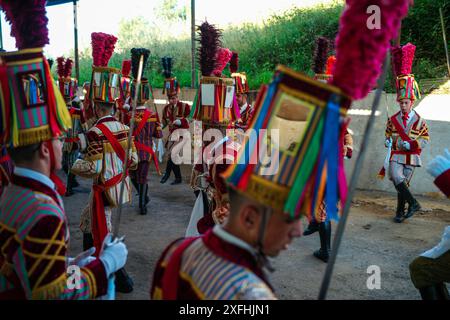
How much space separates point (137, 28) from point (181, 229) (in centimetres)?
1460

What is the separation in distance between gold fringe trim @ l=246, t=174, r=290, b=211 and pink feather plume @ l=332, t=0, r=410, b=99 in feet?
1.34

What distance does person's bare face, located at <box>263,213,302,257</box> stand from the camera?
1608mm

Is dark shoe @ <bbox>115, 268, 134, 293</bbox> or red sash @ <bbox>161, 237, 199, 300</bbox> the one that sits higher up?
red sash @ <bbox>161, 237, 199, 300</bbox>

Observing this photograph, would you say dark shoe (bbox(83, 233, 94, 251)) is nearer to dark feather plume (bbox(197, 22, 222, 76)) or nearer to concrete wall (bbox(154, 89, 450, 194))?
dark feather plume (bbox(197, 22, 222, 76))

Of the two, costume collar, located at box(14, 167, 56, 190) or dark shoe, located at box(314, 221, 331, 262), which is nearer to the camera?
costume collar, located at box(14, 167, 56, 190)

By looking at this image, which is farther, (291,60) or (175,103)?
(291,60)

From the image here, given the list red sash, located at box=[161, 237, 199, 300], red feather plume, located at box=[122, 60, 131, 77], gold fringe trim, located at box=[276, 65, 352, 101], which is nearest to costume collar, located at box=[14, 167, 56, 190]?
red sash, located at box=[161, 237, 199, 300]

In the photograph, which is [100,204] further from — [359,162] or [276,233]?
[359,162]

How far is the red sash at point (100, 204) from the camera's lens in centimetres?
→ 426

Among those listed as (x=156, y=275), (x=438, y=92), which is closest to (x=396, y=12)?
(x=156, y=275)

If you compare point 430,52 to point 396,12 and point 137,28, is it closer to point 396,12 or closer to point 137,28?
point 396,12

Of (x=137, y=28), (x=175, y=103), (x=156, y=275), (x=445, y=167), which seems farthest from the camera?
(x=137, y=28)

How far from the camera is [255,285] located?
4.96 ft

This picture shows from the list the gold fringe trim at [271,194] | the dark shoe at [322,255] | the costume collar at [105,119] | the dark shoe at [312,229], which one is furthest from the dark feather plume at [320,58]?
the gold fringe trim at [271,194]
